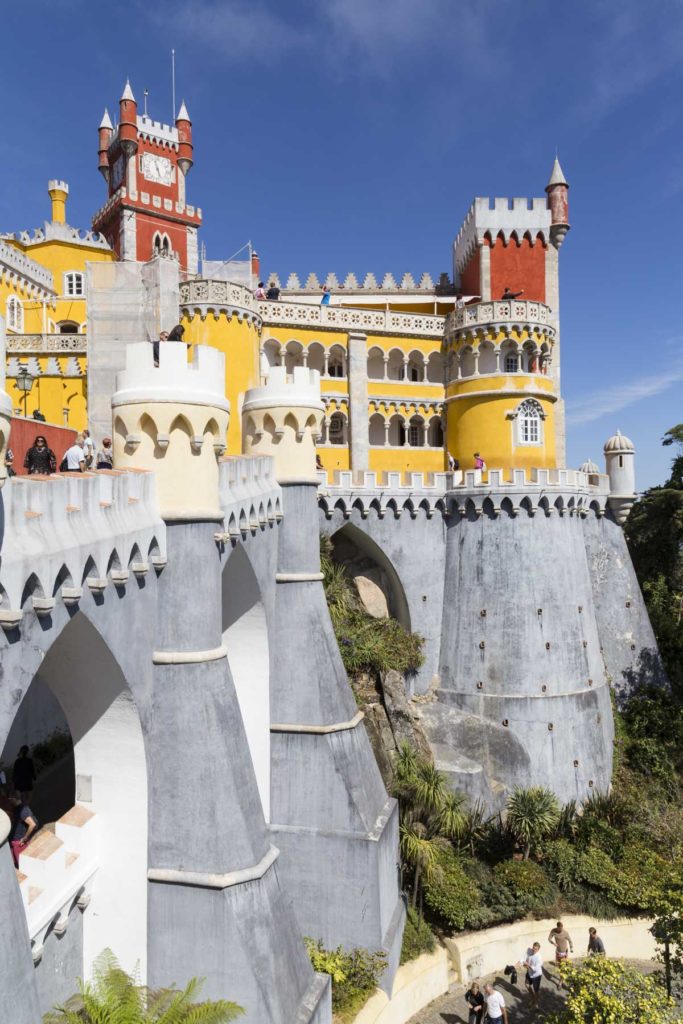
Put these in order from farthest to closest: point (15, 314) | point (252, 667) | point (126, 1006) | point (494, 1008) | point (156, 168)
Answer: point (156, 168), point (15, 314), point (494, 1008), point (252, 667), point (126, 1006)

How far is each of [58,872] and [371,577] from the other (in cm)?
1976

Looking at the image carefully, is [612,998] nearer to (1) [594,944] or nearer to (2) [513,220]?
(1) [594,944]

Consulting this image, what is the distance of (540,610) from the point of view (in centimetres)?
2489

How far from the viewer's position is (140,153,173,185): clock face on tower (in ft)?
127

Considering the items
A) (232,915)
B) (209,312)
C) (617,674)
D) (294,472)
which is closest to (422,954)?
(232,915)

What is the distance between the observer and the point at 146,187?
38.8 m

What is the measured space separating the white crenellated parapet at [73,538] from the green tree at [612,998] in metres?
12.4

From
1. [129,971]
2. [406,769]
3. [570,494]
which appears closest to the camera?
[129,971]

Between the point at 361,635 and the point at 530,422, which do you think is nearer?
the point at 361,635

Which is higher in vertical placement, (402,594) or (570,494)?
(570,494)

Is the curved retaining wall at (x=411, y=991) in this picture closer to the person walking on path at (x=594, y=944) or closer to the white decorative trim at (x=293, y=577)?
the person walking on path at (x=594, y=944)

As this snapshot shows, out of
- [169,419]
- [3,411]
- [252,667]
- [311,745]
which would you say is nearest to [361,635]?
[311,745]

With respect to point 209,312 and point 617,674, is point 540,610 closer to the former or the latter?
point 617,674

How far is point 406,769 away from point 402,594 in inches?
289
